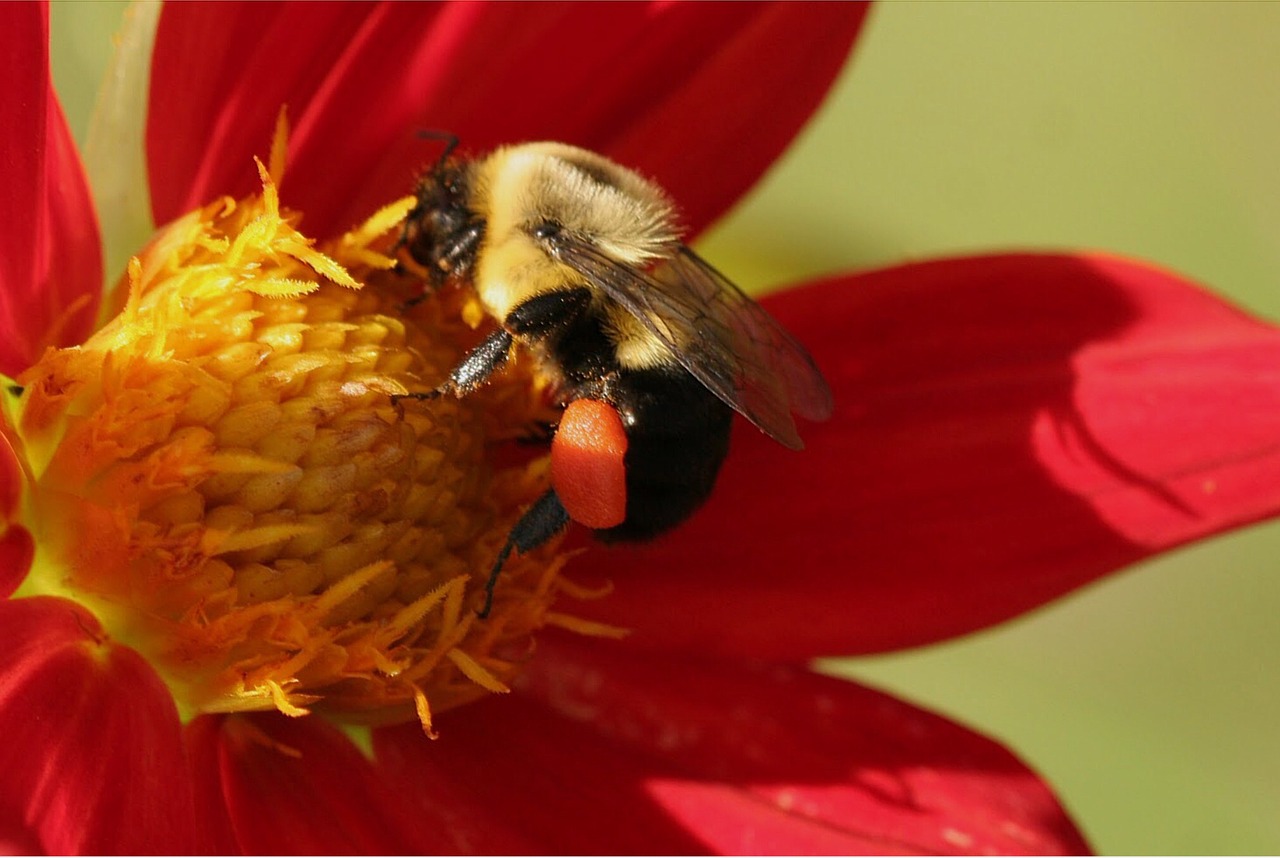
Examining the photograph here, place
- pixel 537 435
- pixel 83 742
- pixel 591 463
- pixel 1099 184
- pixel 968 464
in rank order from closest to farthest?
pixel 83 742, pixel 591 463, pixel 537 435, pixel 968 464, pixel 1099 184

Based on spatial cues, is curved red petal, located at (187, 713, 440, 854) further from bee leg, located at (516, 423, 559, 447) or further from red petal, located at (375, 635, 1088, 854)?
bee leg, located at (516, 423, 559, 447)

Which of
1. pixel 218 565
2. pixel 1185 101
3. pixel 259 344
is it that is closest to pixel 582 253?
pixel 259 344

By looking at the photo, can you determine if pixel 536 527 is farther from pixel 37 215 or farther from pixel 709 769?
pixel 37 215

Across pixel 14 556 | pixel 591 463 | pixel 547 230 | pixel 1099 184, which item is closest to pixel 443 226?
pixel 547 230

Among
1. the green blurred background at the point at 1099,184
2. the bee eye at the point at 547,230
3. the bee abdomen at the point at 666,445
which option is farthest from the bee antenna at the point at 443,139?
the green blurred background at the point at 1099,184

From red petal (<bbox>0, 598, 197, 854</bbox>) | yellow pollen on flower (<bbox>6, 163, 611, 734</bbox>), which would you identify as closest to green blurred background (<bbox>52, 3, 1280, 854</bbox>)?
yellow pollen on flower (<bbox>6, 163, 611, 734</bbox>)
